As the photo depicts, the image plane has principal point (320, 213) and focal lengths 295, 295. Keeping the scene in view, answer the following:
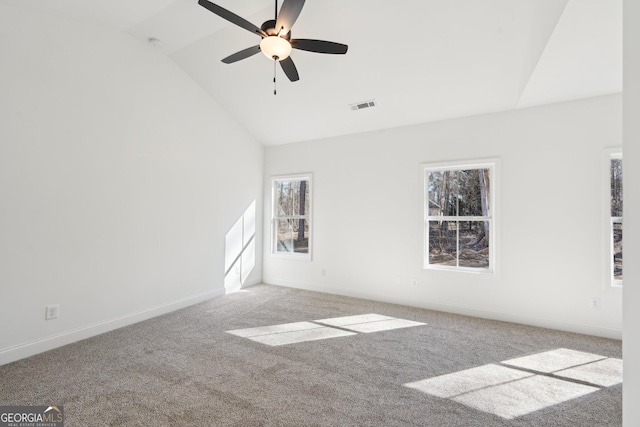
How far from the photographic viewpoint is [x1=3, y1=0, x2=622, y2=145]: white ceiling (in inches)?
104

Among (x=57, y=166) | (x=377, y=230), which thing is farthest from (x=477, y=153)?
(x=57, y=166)

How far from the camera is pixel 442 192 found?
429 centimetres

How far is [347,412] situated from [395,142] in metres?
3.64

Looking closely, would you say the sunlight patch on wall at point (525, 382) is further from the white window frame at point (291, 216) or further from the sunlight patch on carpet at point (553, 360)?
the white window frame at point (291, 216)

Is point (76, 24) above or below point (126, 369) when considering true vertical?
above

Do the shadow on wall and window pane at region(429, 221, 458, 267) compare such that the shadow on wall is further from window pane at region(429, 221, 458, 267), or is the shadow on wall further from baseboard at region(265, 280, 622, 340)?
window pane at region(429, 221, 458, 267)

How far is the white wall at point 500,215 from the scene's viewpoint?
3.34 m

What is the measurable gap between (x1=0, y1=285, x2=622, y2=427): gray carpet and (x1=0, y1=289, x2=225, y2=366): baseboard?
0.10 m

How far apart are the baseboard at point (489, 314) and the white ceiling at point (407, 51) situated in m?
2.61

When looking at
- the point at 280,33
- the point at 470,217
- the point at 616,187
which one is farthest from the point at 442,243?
the point at 280,33

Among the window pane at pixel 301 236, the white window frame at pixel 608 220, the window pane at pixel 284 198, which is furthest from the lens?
the window pane at pixel 284 198

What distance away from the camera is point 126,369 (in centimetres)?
246

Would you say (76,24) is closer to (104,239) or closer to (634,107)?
(104,239)

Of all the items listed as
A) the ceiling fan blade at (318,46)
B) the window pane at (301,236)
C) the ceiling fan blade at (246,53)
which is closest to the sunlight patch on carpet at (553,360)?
the ceiling fan blade at (318,46)
